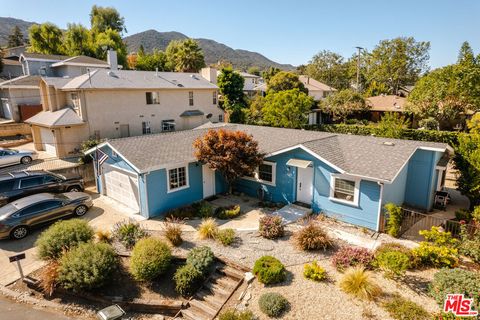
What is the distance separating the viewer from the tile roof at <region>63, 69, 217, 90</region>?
2666 centimetres

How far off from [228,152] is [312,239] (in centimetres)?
628

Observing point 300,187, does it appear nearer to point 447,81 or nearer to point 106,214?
point 106,214

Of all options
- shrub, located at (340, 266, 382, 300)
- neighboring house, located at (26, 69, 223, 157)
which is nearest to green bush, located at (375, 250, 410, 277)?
shrub, located at (340, 266, 382, 300)

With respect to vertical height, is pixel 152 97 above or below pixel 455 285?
above

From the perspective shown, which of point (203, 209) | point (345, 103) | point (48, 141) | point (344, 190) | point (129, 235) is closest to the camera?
point (129, 235)

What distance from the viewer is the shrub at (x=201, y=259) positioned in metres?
10.2

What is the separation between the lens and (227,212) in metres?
14.7

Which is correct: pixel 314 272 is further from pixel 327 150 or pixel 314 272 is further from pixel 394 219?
pixel 327 150

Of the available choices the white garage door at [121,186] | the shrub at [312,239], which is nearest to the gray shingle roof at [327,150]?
the white garage door at [121,186]

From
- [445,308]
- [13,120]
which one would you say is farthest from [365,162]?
[13,120]

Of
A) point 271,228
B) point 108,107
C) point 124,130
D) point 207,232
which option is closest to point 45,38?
point 108,107

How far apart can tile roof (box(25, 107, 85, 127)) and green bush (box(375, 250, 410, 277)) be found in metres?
26.0

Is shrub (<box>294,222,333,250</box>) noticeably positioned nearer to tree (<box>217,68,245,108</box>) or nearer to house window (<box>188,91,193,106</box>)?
house window (<box>188,91,193,106</box>)

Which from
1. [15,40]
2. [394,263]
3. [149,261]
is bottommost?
[149,261]
